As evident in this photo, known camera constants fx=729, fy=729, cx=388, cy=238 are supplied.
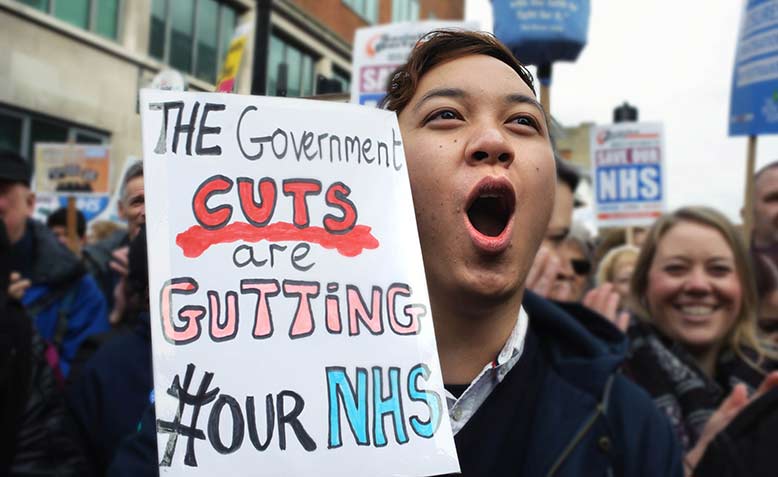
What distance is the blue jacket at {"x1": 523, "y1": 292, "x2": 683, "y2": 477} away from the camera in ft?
4.84

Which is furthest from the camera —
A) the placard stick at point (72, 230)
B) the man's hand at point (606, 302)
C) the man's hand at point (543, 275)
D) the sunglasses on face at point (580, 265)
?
the placard stick at point (72, 230)

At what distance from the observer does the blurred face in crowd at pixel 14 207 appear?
333 centimetres

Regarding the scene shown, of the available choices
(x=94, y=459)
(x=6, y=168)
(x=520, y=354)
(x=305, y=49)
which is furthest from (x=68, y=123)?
(x=520, y=354)

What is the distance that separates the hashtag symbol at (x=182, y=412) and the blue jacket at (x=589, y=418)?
690 mm

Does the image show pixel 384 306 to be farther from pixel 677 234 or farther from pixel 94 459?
pixel 677 234

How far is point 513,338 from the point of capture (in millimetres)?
1521

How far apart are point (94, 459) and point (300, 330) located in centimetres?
143

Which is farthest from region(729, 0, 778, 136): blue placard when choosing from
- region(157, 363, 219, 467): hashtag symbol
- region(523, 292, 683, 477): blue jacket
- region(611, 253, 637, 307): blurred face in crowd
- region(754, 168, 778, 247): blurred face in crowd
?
region(157, 363, 219, 467): hashtag symbol

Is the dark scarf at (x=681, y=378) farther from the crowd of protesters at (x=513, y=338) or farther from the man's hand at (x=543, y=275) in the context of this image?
the man's hand at (x=543, y=275)

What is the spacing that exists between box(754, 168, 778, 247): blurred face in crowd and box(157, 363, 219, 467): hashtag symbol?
10.0 ft

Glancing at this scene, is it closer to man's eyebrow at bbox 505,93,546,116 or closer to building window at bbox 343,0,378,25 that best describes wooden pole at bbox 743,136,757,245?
man's eyebrow at bbox 505,93,546,116

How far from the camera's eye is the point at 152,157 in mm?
1160

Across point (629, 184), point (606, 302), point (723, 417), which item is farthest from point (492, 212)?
point (629, 184)

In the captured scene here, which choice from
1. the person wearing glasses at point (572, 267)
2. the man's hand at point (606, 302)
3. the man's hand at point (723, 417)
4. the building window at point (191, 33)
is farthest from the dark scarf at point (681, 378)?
the building window at point (191, 33)
